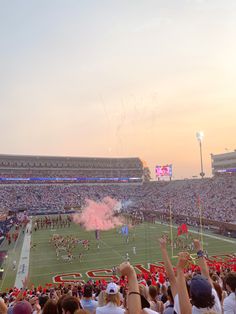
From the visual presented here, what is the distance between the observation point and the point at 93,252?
28109 millimetres

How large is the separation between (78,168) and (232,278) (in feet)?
306

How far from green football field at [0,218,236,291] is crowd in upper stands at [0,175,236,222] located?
31.1 ft

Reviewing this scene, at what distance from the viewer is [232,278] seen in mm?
4008

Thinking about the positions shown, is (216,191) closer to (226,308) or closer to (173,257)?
(173,257)

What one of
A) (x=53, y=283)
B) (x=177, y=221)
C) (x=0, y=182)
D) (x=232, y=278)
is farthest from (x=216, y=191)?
(x=232, y=278)

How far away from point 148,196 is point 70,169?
92.5ft

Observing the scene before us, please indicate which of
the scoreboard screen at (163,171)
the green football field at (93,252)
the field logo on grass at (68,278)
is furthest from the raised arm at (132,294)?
the scoreboard screen at (163,171)

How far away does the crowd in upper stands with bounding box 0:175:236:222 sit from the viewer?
48572 mm

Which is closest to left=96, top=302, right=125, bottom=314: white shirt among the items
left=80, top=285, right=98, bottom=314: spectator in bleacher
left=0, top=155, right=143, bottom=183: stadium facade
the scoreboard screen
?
left=80, top=285, right=98, bottom=314: spectator in bleacher

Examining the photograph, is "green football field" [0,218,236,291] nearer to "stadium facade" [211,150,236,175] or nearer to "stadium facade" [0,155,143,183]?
"stadium facade" [211,150,236,175]

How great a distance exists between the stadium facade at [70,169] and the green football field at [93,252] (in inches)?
1909

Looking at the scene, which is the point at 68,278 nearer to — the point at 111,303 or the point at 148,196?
the point at 111,303

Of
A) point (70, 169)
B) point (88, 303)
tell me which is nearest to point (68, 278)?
point (88, 303)

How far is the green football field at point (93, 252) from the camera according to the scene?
2243 cm
